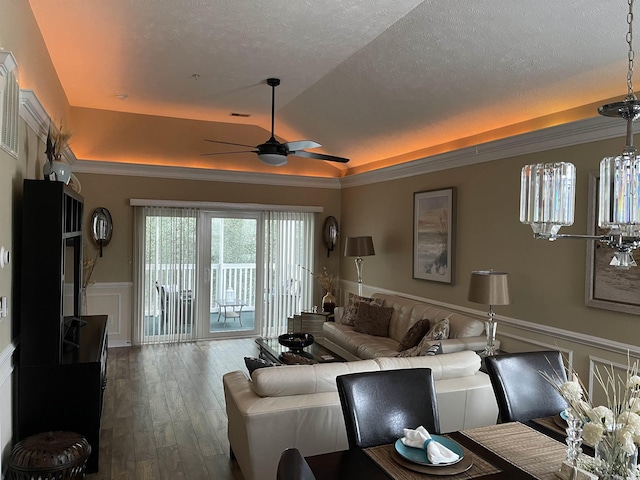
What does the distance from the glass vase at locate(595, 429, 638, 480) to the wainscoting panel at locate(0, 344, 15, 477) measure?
298 centimetres

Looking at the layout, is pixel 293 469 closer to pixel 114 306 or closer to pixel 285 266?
pixel 114 306

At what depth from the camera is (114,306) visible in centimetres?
677

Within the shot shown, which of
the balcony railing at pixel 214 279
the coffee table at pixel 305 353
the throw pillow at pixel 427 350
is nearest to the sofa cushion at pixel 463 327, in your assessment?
the throw pillow at pixel 427 350

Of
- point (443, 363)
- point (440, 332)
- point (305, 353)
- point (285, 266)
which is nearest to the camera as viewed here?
point (443, 363)

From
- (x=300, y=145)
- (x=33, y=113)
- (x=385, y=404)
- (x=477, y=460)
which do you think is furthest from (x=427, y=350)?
(x=33, y=113)

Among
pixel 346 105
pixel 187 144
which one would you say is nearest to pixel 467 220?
pixel 346 105

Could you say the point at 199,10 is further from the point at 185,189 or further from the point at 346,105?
the point at 185,189

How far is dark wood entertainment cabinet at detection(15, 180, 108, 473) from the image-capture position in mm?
3131

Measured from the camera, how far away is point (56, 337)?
3193 mm

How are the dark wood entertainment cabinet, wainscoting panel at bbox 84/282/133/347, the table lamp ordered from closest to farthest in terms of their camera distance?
the dark wood entertainment cabinet, the table lamp, wainscoting panel at bbox 84/282/133/347

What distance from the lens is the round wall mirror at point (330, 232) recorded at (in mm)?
7996

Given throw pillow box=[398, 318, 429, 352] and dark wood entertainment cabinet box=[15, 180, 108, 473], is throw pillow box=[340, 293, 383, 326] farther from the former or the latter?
dark wood entertainment cabinet box=[15, 180, 108, 473]

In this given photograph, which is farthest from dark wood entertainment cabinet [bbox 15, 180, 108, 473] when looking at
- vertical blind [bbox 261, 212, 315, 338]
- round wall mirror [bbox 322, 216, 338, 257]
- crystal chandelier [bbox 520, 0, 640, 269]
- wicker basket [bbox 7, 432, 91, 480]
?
round wall mirror [bbox 322, 216, 338, 257]

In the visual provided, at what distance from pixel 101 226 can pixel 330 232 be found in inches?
139
